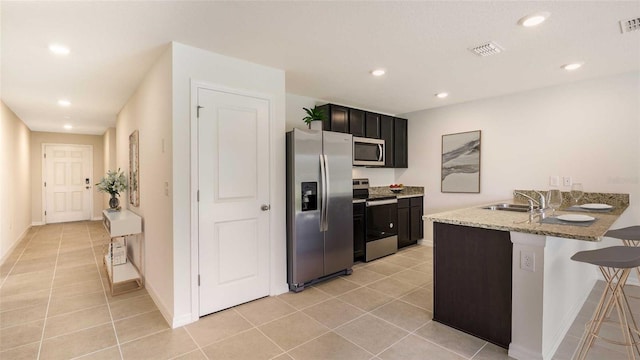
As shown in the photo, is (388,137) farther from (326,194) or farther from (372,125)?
(326,194)

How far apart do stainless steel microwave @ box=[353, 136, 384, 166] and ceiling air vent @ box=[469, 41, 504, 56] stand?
217 centimetres

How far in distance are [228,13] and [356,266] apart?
10.9ft

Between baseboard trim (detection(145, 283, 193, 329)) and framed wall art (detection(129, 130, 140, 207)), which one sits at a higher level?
framed wall art (detection(129, 130, 140, 207))

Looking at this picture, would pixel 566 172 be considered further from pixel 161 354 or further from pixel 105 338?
pixel 105 338

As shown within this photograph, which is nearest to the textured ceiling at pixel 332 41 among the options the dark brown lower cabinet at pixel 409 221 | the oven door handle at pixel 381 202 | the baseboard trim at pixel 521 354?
the oven door handle at pixel 381 202

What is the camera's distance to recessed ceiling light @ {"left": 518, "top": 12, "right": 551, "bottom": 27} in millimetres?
2117

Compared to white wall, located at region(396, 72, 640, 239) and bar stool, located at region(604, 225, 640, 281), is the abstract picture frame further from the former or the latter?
bar stool, located at region(604, 225, 640, 281)

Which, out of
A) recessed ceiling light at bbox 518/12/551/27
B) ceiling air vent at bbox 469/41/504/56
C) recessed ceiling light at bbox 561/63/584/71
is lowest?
recessed ceiling light at bbox 518/12/551/27

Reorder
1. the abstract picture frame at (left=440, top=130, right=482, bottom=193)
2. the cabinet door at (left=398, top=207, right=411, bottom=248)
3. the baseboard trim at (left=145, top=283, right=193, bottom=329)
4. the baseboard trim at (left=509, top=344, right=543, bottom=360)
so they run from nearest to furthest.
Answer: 1. the baseboard trim at (left=509, top=344, right=543, bottom=360)
2. the baseboard trim at (left=145, top=283, right=193, bottom=329)
3. the abstract picture frame at (left=440, top=130, right=482, bottom=193)
4. the cabinet door at (left=398, top=207, right=411, bottom=248)

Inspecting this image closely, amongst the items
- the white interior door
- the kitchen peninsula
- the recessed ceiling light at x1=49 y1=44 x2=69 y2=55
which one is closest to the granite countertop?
the kitchen peninsula

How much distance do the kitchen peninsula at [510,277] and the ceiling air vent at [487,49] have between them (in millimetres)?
1475

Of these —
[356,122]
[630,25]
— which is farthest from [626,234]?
[356,122]

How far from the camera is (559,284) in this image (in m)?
2.27

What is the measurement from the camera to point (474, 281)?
235cm
